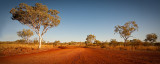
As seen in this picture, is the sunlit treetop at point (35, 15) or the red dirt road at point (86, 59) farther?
the sunlit treetop at point (35, 15)

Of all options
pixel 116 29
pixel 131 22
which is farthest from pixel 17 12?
pixel 131 22

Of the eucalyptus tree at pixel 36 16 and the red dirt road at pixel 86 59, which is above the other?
the eucalyptus tree at pixel 36 16

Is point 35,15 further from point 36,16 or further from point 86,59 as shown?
point 86,59

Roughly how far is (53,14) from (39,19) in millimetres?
3609

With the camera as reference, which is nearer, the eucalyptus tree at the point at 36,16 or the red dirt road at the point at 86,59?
the red dirt road at the point at 86,59

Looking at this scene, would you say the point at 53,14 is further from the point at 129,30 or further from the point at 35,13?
the point at 129,30

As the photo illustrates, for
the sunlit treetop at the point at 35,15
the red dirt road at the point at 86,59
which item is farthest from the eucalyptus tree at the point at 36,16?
the red dirt road at the point at 86,59

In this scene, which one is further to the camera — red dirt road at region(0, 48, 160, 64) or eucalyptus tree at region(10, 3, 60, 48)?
eucalyptus tree at region(10, 3, 60, 48)

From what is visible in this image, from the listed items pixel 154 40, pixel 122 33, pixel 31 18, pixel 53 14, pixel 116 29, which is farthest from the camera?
pixel 154 40

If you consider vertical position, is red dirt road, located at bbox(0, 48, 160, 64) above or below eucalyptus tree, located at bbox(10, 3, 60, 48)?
below

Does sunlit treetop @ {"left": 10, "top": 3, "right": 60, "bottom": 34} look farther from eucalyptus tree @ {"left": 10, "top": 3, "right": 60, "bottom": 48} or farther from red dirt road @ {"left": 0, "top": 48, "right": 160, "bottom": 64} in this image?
red dirt road @ {"left": 0, "top": 48, "right": 160, "bottom": 64}

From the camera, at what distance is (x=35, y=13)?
47.6ft

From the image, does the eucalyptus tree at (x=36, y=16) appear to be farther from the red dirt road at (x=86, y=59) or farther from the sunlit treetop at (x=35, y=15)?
the red dirt road at (x=86, y=59)

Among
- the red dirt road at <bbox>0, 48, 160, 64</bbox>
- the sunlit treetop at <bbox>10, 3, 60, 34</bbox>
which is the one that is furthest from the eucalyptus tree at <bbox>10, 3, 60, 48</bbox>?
the red dirt road at <bbox>0, 48, 160, 64</bbox>
